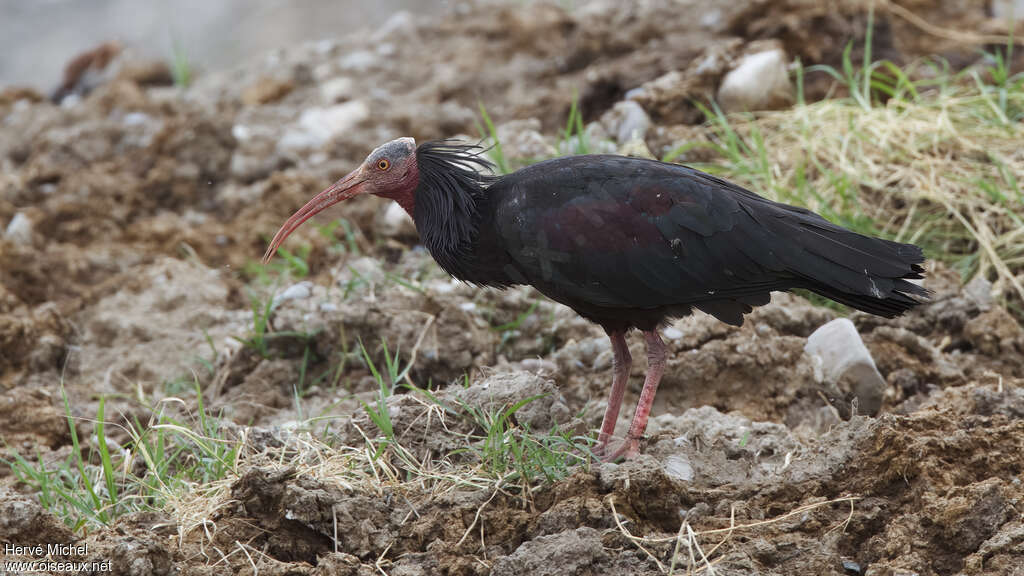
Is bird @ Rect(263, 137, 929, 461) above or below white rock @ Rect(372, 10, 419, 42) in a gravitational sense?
above

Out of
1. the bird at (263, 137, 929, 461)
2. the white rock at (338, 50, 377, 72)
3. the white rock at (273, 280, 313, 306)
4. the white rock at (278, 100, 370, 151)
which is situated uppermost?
the bird at (263, 137, 929, 461)

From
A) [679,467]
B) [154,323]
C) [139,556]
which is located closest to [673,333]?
[679,467]

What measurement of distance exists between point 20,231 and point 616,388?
171 inches

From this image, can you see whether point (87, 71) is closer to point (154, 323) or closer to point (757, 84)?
point (154, 323)

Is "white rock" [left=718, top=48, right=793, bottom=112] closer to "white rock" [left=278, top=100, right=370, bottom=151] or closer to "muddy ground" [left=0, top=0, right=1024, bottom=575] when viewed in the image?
"muddy ground" [left=0, top=0, right=1024, bottom=575]

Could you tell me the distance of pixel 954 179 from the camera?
6.08 meters

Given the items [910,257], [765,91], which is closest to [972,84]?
[765,91]

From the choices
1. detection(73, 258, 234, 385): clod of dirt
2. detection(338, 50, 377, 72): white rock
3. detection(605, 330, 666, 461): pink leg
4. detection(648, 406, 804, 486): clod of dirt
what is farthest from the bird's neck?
detection(338, 50, 377, 72): white rock

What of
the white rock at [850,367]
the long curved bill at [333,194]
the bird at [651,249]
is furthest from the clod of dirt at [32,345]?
the white rock at [850,367]

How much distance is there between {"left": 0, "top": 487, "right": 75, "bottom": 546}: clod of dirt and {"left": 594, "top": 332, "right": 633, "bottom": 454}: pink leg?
6.26 ft

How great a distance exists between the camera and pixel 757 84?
6957 mm

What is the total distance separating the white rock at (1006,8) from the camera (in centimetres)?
873

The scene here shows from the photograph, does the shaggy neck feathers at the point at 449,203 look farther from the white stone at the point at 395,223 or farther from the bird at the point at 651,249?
the white stone at the point at 395,223

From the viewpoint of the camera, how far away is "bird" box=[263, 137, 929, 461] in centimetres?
412
